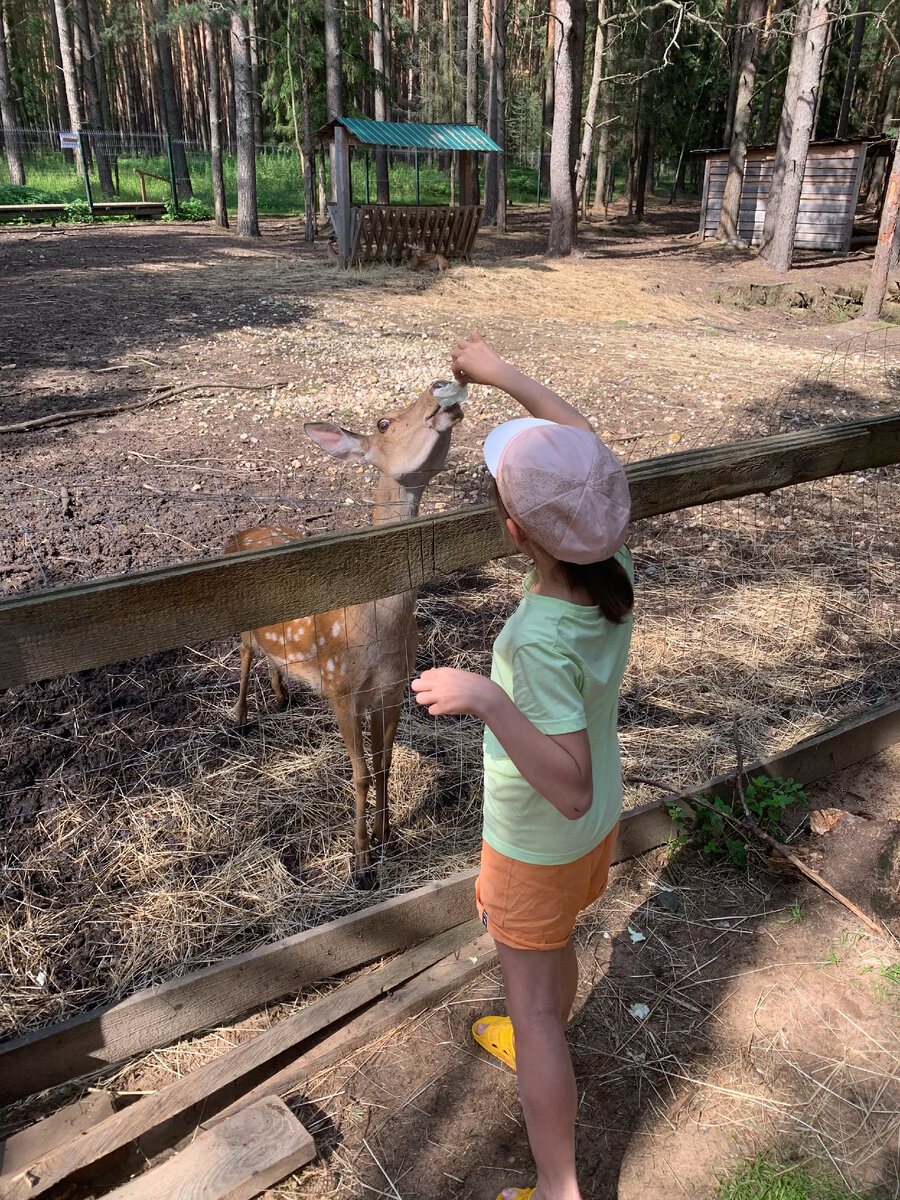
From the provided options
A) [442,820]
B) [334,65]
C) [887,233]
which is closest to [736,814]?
[442,820]

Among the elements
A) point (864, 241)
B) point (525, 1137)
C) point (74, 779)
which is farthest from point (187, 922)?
point (864, 241)

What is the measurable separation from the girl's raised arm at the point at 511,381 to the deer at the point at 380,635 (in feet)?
2.73

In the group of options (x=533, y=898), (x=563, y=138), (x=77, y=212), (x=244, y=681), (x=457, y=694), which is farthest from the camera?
(x=77, y=212)

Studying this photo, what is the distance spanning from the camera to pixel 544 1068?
5.86 ft

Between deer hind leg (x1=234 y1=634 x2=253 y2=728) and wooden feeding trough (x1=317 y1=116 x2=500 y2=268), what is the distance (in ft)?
47.2

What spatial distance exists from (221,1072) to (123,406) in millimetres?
6681

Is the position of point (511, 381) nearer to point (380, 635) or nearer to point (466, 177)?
point (380, 635)

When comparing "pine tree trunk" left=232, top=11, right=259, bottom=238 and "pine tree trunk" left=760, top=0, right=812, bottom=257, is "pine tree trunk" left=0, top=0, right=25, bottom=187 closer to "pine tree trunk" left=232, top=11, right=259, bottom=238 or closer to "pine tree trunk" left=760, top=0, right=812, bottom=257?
"pine tree trunk" left=232, top=11, right=259, bottom=238

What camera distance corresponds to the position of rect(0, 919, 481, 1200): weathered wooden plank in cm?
190

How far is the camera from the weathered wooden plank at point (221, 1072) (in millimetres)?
1902

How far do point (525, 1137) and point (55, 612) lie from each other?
167 cm

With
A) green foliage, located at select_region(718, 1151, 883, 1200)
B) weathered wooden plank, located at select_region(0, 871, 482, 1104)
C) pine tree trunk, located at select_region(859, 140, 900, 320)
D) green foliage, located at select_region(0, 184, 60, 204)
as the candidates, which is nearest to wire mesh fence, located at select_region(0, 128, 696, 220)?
green foliage, located at select_region(0, 184, 60, 204)

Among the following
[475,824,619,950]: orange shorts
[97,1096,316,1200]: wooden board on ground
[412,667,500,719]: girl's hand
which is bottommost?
[97,1096,316,1200]: wooden board on ground

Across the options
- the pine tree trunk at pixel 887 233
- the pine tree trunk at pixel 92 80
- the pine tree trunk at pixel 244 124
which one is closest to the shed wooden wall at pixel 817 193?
the pine tree trunk at pixel 887 233
